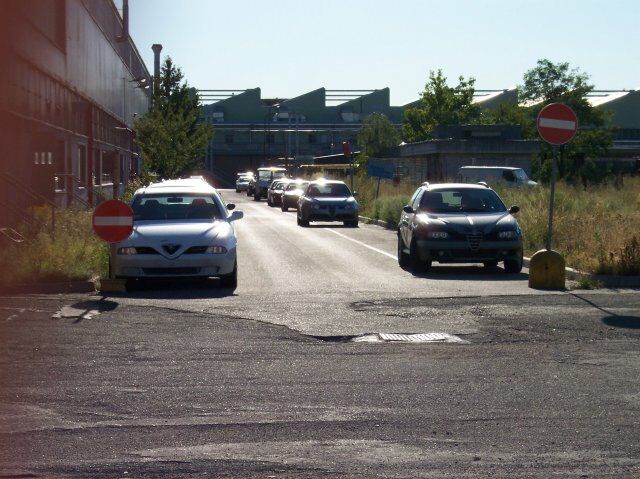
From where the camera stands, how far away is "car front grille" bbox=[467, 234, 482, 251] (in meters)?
19.5

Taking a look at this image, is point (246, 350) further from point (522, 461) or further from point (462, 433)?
point (522, 461)

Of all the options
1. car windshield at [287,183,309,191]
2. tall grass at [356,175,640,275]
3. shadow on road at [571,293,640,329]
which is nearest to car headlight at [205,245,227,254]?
shadow on road at [571,293,640,329]

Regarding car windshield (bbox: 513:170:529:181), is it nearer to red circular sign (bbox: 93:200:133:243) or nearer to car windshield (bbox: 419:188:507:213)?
car windshield (bbox: 419:188:507:213)

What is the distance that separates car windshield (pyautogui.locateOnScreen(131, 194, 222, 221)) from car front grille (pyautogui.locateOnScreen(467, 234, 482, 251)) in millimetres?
4524

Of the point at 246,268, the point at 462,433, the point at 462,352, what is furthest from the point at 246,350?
the point at 246,268

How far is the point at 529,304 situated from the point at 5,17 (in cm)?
1706

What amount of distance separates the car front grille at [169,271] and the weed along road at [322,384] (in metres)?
0.37

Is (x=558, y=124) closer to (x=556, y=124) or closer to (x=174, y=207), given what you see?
(x=556, y=124)

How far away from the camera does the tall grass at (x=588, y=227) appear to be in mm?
17969

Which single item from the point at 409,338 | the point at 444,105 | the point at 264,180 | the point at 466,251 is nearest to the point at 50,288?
the point at 409,338

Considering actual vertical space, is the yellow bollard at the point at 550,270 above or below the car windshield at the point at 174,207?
below

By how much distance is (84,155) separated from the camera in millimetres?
43250

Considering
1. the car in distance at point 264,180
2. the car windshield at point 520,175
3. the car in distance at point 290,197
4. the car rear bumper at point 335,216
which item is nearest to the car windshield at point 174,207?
the car rear bumper at point 335,216

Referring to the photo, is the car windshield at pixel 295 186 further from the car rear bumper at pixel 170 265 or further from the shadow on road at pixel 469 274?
the car rear bumper at pixel 170 265
